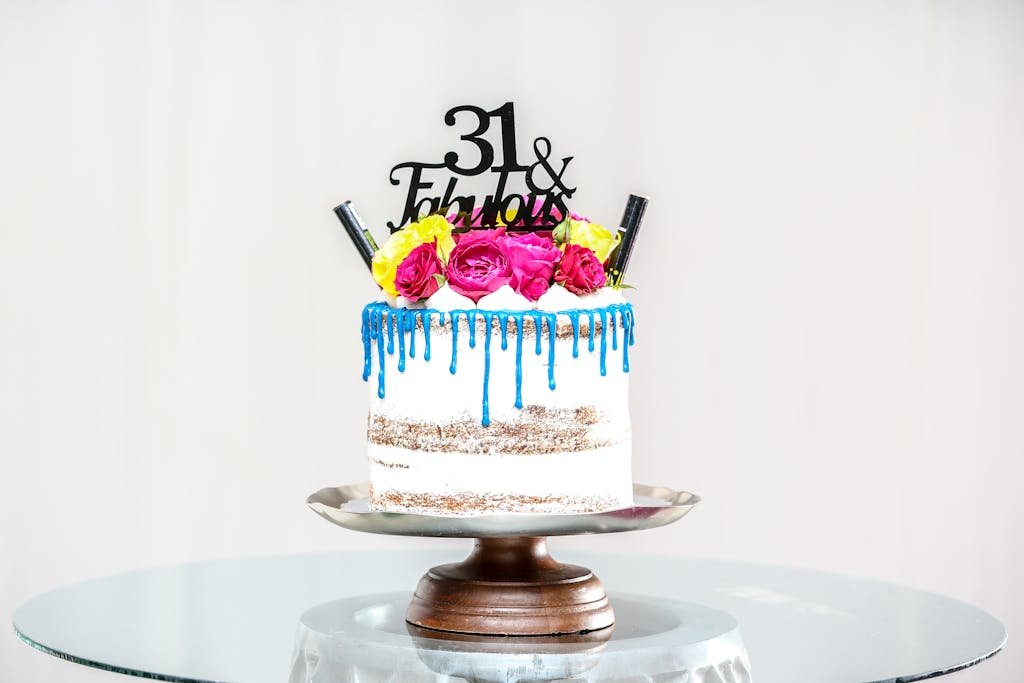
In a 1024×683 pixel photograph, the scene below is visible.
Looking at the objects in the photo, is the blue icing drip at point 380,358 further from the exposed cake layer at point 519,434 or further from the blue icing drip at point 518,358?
the blue icing drip at point 518,358


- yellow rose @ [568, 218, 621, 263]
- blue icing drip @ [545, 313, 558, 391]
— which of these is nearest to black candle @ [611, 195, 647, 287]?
yellow rose @ [568, 218, 621, 263]

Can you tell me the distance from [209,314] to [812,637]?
7.53 feet

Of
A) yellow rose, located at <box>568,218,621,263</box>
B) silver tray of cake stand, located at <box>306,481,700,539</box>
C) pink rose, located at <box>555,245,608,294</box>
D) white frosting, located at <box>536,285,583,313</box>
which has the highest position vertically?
yellow rose, located at <box>568,218,621,263</box>

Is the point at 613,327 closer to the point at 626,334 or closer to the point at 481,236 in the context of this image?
the point at 626,334

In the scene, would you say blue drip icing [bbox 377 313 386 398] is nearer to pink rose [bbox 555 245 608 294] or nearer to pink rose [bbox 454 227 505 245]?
pink rose [bbox 454 227 505 245]

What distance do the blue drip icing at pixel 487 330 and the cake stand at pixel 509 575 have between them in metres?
0.19

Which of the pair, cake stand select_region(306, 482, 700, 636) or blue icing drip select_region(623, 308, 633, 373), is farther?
blue icing drip select_region(623, 308, 633, 373)

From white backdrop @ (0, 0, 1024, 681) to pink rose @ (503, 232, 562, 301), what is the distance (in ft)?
6.07

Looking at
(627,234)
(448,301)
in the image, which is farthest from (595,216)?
(448,301)

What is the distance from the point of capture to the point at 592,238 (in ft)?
8.35

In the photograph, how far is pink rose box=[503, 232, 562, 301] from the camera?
243 centimetres

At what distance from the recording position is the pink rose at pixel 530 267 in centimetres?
243

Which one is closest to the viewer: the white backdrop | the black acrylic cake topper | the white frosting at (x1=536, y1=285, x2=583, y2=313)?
the white frosting at (x1=536, y1=285, x2=583, y2=313)

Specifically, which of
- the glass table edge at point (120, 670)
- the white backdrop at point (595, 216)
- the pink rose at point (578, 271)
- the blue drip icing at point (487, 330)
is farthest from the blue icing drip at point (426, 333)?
the white backdrop at point (595, 216)
